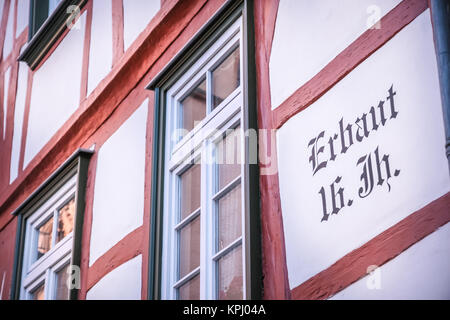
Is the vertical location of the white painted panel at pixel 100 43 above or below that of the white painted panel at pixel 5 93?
below

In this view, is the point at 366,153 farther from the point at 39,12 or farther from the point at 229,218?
the point at 39,12

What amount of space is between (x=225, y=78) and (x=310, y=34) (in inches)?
35.9

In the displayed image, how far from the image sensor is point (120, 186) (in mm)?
6070

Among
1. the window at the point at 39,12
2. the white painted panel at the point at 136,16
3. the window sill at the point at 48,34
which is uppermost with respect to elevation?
the window at the point at 39,12

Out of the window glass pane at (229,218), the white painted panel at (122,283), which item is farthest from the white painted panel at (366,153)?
the white painted panel at (122,283)

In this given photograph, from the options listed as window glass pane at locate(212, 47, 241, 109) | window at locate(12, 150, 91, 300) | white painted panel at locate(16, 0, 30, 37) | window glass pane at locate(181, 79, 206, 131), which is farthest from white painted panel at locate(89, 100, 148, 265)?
white painted panel at locate(16, 0, 30, 37)

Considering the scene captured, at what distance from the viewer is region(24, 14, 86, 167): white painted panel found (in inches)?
287

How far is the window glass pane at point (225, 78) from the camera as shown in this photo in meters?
5.12

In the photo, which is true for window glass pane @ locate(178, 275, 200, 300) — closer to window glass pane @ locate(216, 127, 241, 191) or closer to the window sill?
window glass pane @ locate(216, 127, 241, 191)

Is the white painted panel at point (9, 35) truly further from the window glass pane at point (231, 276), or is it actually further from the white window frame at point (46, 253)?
the window glass pane at point (231, 276)

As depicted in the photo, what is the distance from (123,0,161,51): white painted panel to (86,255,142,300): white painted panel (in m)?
1.57

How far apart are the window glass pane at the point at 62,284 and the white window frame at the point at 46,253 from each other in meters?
0.03

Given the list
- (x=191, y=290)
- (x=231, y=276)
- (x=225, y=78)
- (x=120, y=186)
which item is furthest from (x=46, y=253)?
(x=231, y=276)

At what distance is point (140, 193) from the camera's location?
578 centimetres
